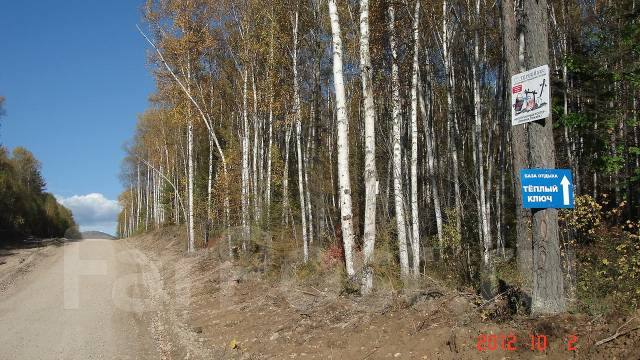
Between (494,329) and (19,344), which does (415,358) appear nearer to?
(494,329)

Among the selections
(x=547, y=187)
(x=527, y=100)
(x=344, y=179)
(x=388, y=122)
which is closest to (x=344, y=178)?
(x=344, y=179)

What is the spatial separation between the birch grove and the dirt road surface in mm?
4396

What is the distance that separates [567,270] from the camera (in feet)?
25.6

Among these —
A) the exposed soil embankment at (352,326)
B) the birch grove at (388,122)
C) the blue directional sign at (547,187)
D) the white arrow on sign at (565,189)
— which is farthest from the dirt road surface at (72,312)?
the white arrow on sign at (565,189)

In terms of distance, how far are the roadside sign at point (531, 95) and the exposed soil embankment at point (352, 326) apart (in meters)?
2.54

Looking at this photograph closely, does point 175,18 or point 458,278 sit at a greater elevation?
point 175,18

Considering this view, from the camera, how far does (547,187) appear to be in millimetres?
5930

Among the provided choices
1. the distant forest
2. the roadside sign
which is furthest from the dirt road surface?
the distant forest

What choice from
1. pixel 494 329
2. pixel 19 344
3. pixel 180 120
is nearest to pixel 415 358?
pixel 494 329

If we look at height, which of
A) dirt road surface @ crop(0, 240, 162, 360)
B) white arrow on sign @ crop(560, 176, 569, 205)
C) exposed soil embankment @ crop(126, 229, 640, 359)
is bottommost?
dirt road surface @ crop(0, 240, 162, 360)

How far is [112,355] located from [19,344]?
2.65 m

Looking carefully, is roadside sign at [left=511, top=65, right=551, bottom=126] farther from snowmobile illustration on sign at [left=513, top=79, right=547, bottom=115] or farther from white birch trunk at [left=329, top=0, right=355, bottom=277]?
white birch trunk at [left=329, top=0, right=355, bottom=277]

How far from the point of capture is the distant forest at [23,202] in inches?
1604

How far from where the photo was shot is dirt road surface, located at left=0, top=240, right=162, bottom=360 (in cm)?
1002
